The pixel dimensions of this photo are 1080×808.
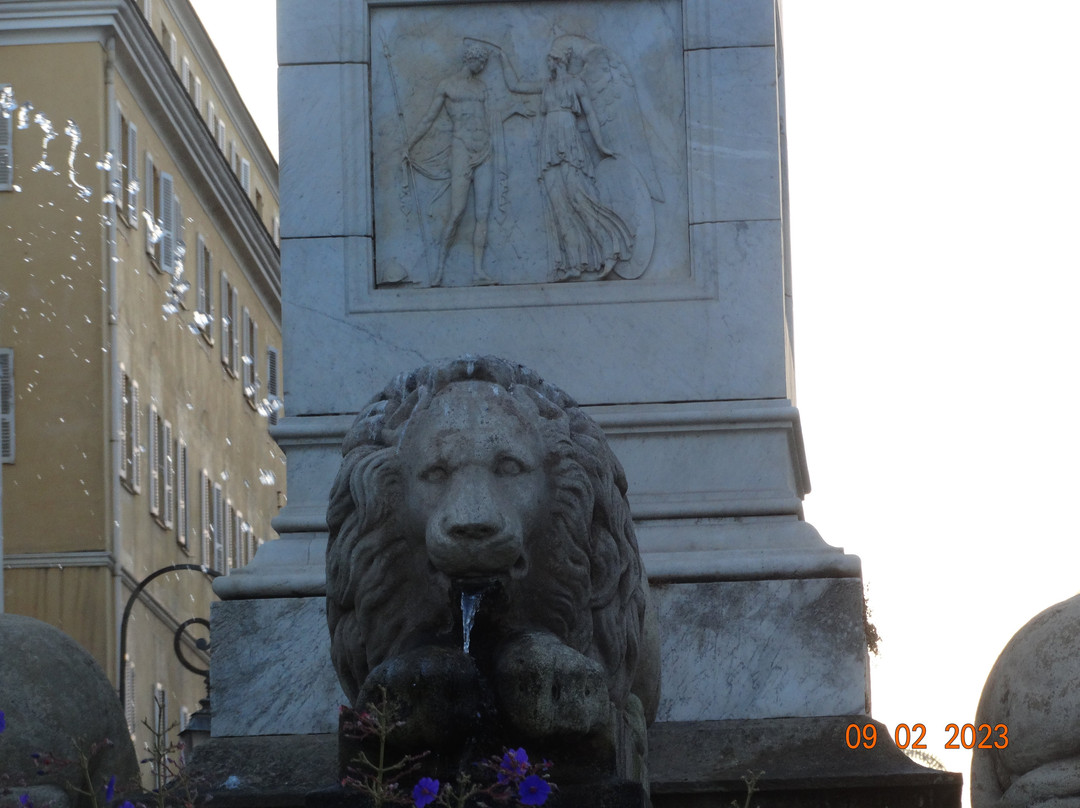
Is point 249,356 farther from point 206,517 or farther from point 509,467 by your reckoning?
point 509,467

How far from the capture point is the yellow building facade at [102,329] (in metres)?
32.5

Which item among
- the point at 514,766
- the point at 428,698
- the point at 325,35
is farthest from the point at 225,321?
the point at 514,766

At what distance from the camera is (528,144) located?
10.4 meters

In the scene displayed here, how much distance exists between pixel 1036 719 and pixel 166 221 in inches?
1140

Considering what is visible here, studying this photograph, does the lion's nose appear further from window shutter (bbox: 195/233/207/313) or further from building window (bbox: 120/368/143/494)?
window shutter (bbox: 195/233/207/313)

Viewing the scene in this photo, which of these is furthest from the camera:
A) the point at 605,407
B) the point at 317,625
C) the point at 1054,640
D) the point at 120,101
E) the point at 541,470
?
the point at 120,101

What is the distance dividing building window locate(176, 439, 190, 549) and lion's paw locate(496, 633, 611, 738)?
30.3 m

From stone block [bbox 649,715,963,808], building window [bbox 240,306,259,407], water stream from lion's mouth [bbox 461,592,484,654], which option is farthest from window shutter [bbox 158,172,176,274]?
water stream from lion's mouth [bbox 461,592,484,654]

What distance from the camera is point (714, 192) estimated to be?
33.5 ft

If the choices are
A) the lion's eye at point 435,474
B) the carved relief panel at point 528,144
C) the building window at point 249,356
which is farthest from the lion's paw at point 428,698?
the building window at point 249,356

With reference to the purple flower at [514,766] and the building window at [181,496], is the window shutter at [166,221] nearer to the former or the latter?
the building window at [181,496]

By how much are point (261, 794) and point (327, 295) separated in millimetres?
2438

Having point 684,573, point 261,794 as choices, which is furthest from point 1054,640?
point 261,794

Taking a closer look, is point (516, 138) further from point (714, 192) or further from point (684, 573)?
point (684, 573)
